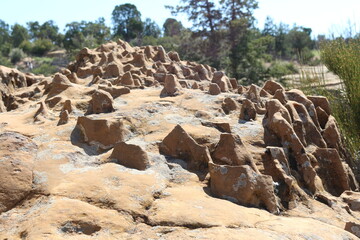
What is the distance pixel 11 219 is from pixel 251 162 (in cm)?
145

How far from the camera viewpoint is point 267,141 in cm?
316

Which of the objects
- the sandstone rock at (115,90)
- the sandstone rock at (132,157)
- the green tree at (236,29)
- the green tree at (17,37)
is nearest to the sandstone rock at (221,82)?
the sandstone rock at (115,90)

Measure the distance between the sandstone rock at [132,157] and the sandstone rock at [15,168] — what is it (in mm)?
520

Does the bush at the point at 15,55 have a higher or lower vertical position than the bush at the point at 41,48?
lower

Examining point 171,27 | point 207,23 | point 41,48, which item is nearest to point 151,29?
point 171,27

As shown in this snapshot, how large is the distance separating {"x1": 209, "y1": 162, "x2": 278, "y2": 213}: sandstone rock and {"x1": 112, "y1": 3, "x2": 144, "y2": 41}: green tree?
3390cm

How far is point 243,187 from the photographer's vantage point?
2.45 m

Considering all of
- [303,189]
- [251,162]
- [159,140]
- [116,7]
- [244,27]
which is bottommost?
[303,189]

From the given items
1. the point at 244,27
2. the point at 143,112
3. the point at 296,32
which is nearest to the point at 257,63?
the point at 244,27

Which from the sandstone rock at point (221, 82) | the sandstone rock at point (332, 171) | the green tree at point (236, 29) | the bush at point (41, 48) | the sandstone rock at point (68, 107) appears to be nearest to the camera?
the sandstone rock at point (332, 171)

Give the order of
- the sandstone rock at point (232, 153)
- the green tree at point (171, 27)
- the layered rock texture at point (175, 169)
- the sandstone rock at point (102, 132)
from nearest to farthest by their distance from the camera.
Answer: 1. the layered rock texture at point (175, 169)
2. the sandstone rock at point (232, 153)
3. the sandstone rock at point (102, 132)
4. the green tree at point (171, 27)

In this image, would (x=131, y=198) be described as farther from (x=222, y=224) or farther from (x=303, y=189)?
(x=303, y=189)

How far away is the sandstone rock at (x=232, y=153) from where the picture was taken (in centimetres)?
273

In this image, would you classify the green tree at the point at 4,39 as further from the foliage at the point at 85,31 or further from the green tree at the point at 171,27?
the green tree at the point at 171,27
